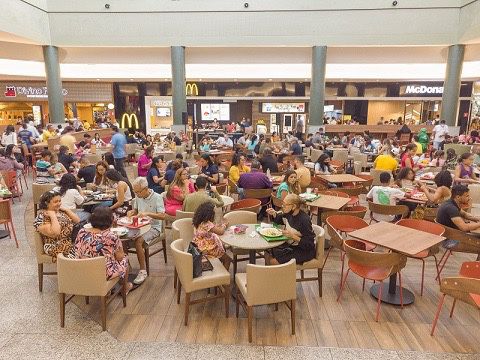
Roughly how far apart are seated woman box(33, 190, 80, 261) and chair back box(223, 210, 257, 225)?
192 cm

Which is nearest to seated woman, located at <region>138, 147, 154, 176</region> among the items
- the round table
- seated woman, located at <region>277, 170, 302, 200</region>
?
seated woman, located at <region>277, 170, 302, 200</region>

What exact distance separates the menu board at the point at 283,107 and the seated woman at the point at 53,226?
15542mm

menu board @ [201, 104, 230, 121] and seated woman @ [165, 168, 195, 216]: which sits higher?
menu board @ [201, 104, 230, 121]

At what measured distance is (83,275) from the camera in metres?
3.64

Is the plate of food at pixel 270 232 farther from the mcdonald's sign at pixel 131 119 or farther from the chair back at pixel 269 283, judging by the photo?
the mcdonald's sign at pixel 131 119

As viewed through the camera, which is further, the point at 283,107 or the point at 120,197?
the point at 283,107

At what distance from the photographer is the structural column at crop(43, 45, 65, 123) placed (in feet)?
48.6

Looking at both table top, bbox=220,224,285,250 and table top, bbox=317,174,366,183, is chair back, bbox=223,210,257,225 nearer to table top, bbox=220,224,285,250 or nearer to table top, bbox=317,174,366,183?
table top, bbox=220,224,285,250

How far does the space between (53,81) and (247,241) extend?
14.1m

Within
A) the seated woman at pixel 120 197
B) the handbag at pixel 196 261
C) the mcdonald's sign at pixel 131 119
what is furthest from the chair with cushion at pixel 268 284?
the mcdonald's sign at pixel 131 119

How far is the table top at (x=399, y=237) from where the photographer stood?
3.86m

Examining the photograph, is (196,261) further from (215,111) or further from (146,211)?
(215,111)

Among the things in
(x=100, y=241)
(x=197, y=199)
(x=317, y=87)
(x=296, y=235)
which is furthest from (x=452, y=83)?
(x=100, y=241)

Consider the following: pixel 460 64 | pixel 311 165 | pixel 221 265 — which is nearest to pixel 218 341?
pixel 221 265
